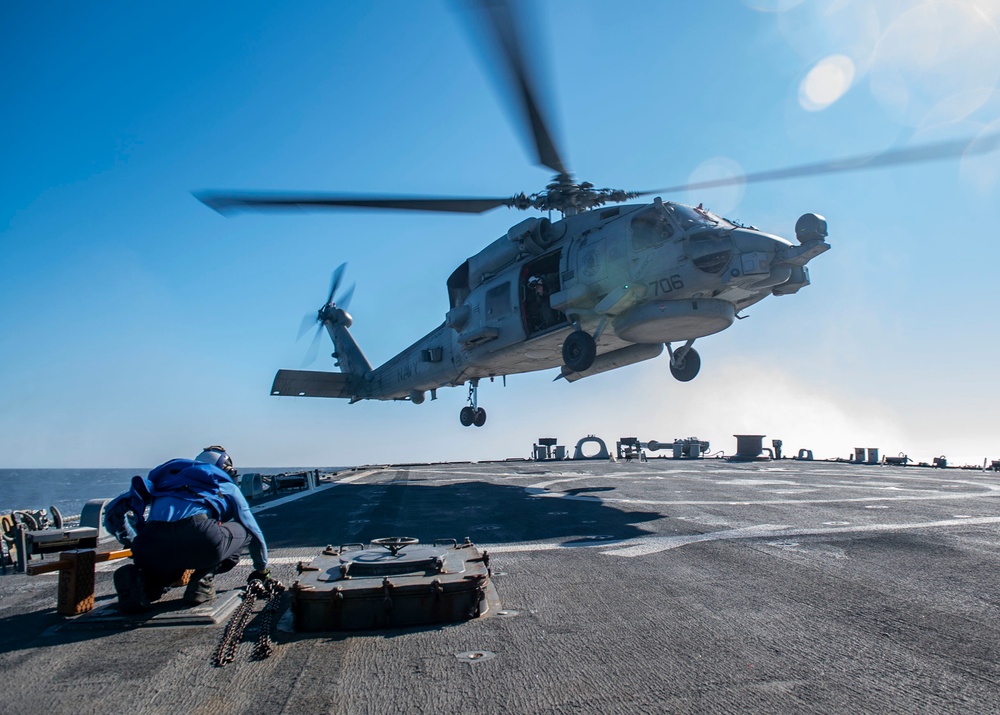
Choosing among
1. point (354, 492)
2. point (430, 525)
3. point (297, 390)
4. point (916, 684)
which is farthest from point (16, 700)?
point (297, 390)

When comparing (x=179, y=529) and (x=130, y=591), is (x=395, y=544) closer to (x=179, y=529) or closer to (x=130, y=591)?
(x=179, y=529)

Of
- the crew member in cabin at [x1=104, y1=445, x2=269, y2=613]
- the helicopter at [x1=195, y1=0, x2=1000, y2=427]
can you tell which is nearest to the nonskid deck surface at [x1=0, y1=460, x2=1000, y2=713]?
the crew member in cabin at [x1=104, y1=445, x2=269, y2=613]

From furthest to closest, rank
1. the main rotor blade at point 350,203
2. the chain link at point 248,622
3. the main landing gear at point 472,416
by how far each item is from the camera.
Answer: the main landing gear at point 472,416, the main rotor blade at point 350,203, the chain link at point 248,622

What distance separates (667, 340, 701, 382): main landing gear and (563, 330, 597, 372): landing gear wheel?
2937mm

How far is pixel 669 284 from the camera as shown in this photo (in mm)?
15188

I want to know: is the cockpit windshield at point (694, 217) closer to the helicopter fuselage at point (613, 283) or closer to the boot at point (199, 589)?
the helicopter fuselage at point (613, 283)

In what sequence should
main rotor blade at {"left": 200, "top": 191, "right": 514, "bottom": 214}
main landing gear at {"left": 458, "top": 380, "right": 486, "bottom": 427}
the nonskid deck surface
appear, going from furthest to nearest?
main landing gear at {"left": 458, "top": 380, "right": 486, "bottom": 427} < main rotor blade at {"left": 200, "top": 191, "right": 514, "bottom": 214} < the nonskid deck surface

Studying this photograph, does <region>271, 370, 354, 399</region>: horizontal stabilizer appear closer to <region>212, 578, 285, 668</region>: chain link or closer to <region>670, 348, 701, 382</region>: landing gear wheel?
<region>670, 348, 701, 382</region>: landing gear wheel

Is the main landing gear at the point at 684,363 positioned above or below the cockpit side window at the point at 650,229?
below

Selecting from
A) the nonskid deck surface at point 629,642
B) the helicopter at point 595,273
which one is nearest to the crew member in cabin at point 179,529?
the nonskid deck surface at point 629,642

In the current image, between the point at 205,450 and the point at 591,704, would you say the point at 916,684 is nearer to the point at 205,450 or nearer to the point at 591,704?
the point at 591,704

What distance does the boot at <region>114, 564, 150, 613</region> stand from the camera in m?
4.47

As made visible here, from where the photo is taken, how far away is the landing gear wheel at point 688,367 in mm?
18406

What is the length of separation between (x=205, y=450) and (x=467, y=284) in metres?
16.6
